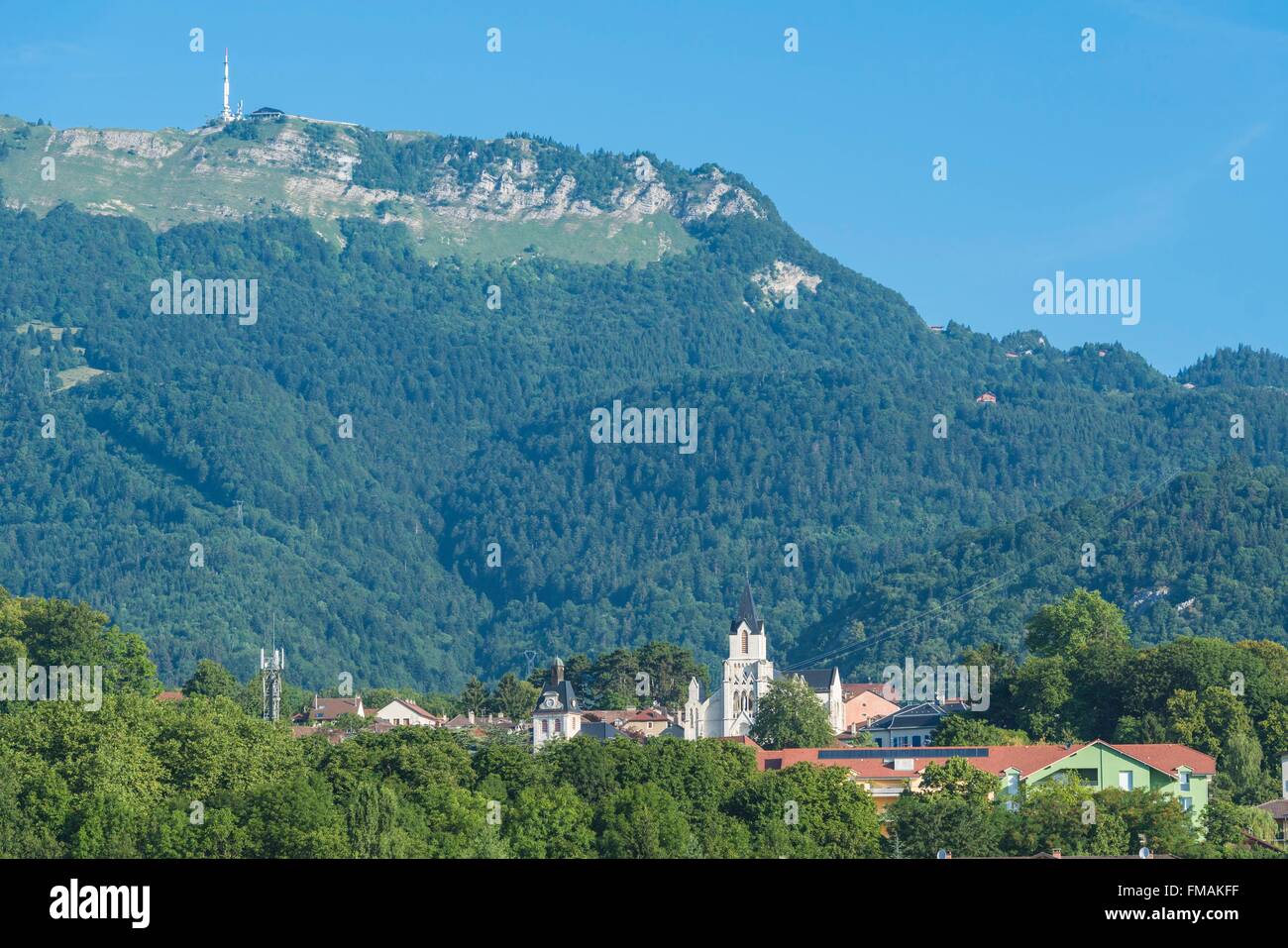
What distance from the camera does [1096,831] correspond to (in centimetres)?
7369

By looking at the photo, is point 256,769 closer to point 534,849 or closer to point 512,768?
point 512,768

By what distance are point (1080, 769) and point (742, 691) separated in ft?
239

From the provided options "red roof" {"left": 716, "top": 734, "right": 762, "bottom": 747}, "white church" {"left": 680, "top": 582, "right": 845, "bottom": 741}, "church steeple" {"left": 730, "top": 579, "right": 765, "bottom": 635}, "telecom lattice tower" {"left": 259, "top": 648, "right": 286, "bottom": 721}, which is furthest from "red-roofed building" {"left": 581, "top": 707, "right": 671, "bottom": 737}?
"telecom lattice tower" {"left": 259, "top": 648, "right": 286, "bottom": 721}

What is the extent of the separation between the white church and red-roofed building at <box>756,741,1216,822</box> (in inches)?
1934

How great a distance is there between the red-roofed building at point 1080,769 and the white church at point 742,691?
161 ft

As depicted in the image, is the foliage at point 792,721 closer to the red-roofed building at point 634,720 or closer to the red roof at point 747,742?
the red roof at point 747,742

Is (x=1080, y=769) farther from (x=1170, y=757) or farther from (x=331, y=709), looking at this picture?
(x=331, y=709)

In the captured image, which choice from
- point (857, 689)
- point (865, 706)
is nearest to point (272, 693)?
point (865, 706)

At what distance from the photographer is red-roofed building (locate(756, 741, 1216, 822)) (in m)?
89.7

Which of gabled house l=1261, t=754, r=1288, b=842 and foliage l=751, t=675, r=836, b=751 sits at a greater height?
foliage l=751, t=675, r=836, b=751

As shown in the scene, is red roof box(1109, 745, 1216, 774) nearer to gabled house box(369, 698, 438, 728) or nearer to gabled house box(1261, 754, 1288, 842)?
gabled house box(1261, 754, 1288, 842)

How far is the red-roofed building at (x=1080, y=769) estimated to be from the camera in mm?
89688

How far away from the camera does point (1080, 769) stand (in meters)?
90.2
